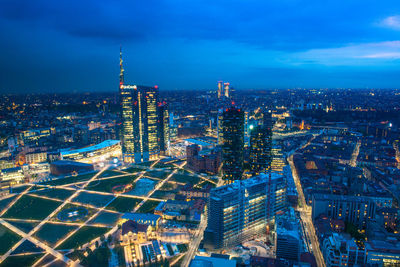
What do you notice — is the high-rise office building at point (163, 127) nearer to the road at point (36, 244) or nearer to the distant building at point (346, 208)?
the road at point (36, 244)

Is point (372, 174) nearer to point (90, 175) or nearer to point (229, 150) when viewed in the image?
point (229, 150)

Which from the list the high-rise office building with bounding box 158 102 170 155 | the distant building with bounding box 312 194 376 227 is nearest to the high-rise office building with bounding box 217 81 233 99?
the high-rise office building with bounding box 158 102 170 155

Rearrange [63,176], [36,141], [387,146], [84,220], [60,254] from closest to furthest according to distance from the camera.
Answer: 1. [60,254]
2. [84,220]
3. [63,176]
4. [387,146]
5. [36,141]

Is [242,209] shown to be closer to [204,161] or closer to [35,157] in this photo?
[204,161]

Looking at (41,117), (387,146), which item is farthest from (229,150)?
(41,117)

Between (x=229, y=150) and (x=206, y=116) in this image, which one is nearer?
(x=229, y=150)

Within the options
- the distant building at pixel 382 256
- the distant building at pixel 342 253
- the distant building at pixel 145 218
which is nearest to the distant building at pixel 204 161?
the distant building at pixel 145 218

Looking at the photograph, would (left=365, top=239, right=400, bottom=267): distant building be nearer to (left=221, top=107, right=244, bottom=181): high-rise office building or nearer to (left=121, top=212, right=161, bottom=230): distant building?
(left=121, top=212, right=161, bottom=230): distant building
